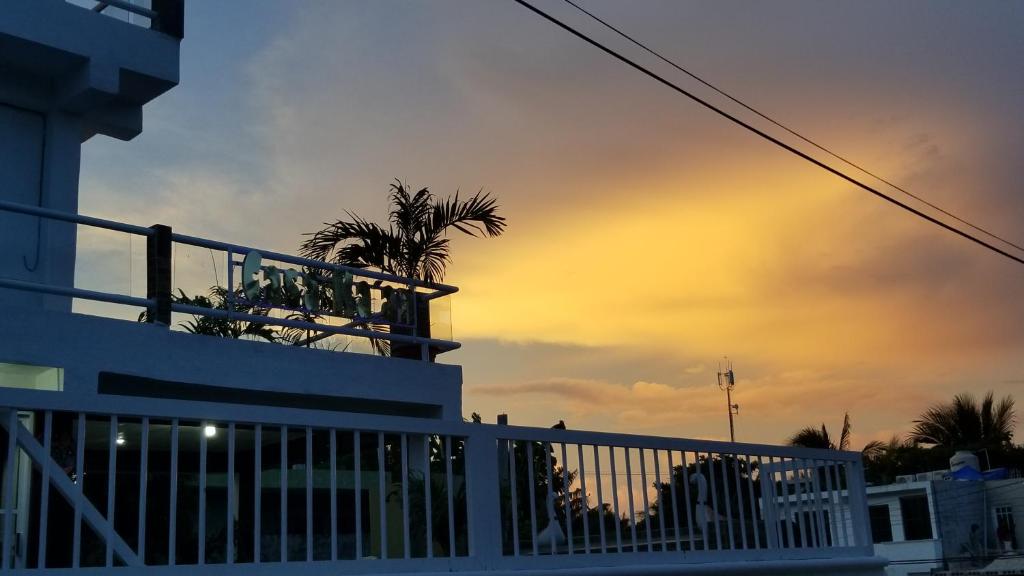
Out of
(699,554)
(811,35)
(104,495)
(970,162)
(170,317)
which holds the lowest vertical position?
(699,554)

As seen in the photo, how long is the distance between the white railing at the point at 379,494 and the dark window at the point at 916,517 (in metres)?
25.3

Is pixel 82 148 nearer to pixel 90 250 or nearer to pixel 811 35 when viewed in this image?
pixel 90 250

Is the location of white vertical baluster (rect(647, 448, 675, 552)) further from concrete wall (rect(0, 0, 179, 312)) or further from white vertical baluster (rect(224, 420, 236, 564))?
concrete wall (rect(0, 0, 179, 312))

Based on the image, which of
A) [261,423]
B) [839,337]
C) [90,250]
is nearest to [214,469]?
[261,423]

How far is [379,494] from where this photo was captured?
702 centimetres

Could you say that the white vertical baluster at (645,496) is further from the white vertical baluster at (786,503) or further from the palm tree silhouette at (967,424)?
the palm tree silhouette at (967,424)

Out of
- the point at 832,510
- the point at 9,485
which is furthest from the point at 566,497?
the point at 9,485

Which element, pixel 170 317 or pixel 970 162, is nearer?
pixel 170 317

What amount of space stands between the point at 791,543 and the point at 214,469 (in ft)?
17.8

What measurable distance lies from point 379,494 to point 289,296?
3.93m

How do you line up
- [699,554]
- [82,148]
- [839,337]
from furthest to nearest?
[839,337]
[82,148]
[699,554]

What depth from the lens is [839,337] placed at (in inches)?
872

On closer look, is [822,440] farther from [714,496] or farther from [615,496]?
[615,496]

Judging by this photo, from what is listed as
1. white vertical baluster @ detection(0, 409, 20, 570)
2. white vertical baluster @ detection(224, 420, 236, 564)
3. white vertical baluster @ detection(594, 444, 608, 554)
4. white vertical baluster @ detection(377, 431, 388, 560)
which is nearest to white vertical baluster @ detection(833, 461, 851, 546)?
white vertical baluster @ detection(594, 444, 608, 554)
